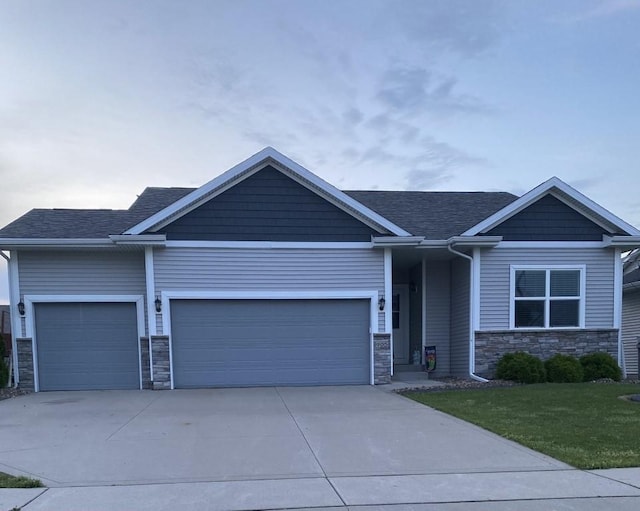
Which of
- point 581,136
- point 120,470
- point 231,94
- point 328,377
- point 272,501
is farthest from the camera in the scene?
point 581,136

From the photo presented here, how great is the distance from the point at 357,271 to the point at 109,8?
7.98 metres

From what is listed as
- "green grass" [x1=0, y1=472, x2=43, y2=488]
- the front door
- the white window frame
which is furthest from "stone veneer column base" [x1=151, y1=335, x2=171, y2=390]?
the white window frame

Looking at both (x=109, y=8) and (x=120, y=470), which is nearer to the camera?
(x=120, y=470)

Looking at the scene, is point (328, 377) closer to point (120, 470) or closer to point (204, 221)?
point (204, 221)

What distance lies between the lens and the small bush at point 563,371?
11.8 meters

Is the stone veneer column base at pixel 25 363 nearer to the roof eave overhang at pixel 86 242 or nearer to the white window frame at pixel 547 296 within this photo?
the roof eave overhang at pixel 86 242

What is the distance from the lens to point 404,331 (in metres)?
15.3

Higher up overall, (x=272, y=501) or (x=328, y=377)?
(x=272, y=501)

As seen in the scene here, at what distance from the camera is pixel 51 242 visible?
437 inches

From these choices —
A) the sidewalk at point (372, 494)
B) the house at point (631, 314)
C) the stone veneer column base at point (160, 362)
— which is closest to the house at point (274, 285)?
the stone veneer column base at point (160, 362)

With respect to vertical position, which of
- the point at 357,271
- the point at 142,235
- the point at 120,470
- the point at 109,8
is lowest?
the point at 120,470

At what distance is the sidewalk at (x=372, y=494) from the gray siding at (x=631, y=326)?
16.2 metres

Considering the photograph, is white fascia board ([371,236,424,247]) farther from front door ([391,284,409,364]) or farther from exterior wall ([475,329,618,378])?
A: front door ([391,284,409,364])

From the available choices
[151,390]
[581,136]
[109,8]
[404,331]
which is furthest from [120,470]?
[581,136]
